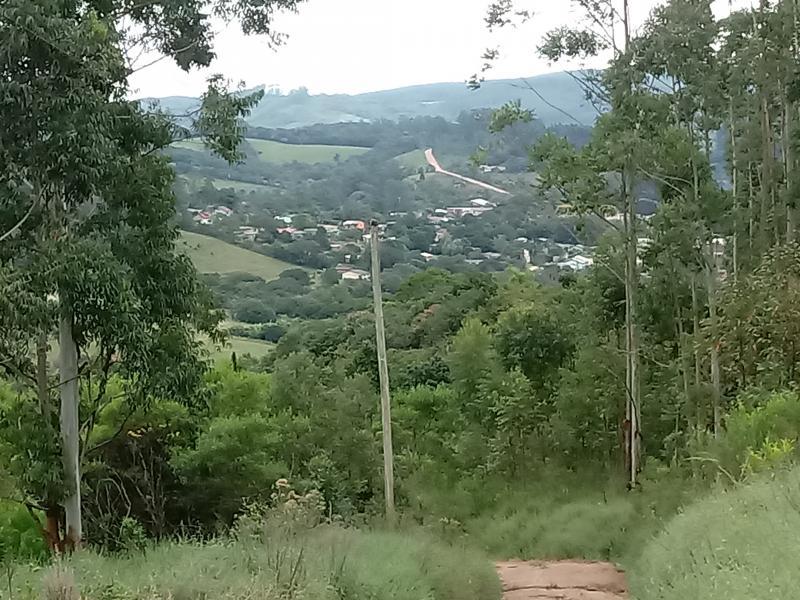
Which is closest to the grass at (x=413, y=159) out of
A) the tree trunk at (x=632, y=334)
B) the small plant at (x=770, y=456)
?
the tree trunk at (x=632, y=334)

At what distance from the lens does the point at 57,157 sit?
862 cm

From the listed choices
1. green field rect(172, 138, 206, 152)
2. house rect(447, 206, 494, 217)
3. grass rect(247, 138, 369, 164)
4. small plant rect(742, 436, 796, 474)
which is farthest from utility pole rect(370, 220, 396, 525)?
grass rect(247, 138, 369, 164)

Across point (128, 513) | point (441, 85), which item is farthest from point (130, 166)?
point (441, 85)

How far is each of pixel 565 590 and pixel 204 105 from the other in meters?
6.61

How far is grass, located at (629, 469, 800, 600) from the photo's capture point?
4711 mm

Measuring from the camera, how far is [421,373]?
1017 inches

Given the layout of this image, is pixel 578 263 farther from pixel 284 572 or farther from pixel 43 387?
pixel 284 572

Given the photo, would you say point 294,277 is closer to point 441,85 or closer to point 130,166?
point 441,85

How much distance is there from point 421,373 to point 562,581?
15.5 m

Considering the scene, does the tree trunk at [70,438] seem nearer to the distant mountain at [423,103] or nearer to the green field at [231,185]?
the distant mountain at [423,103]

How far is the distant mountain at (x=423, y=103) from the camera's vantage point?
16.5m

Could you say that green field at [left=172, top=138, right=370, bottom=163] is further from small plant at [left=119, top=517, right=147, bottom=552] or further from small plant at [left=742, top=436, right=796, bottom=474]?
small plant at [left=742, top=436, right=796, bottom=474]

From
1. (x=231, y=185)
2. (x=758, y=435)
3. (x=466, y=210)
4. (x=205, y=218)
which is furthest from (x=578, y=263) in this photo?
(x=231, y=185)

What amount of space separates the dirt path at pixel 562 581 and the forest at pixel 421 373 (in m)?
0.40
